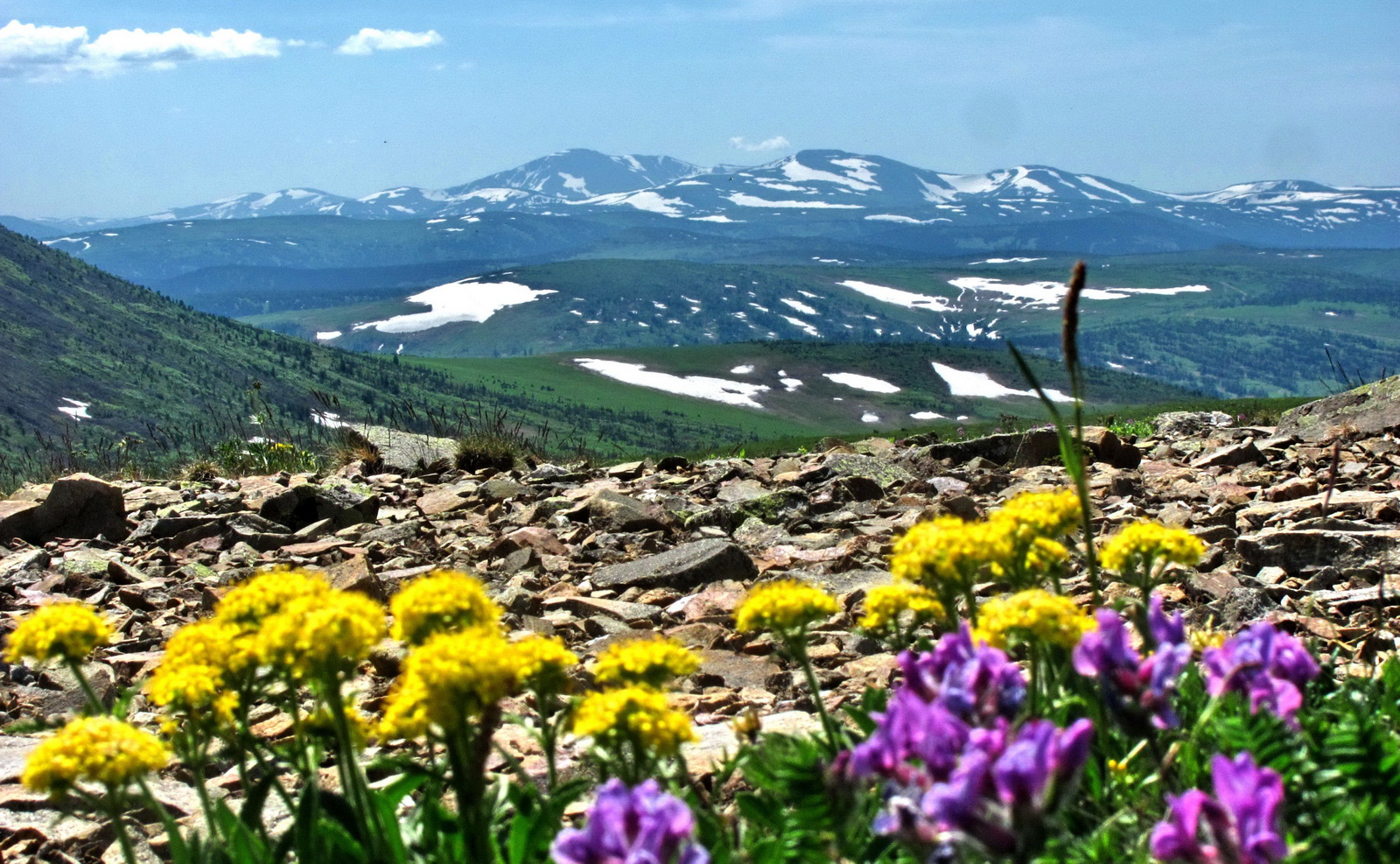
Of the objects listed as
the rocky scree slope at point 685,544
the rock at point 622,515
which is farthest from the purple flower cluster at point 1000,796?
the rock at point 622,515

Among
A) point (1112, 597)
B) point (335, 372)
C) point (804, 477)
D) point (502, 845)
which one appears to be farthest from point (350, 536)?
point (335, 372)

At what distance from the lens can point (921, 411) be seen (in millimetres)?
184625

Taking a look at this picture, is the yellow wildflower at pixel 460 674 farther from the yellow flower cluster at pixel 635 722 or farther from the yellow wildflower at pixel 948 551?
the yellow wildflower at pixel 948 551

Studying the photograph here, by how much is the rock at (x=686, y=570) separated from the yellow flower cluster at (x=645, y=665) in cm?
519

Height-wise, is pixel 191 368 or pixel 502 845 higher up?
pixel 502 845

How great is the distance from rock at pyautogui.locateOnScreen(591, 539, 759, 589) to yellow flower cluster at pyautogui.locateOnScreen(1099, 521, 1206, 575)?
16.0 feet

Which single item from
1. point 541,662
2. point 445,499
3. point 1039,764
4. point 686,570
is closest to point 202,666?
point 541,662

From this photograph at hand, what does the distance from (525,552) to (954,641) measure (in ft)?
21.7

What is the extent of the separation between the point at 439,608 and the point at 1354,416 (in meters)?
12.8

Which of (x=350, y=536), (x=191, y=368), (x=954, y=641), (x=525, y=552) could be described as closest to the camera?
(x=954, y=641)

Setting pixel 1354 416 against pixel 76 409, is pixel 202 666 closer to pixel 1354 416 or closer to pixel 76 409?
pixel 1354 416

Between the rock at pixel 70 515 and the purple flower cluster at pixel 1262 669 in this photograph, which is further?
the rock at pixel 70 515

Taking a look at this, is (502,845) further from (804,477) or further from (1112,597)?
(804,477)

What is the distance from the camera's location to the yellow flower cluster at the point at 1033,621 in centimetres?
249
